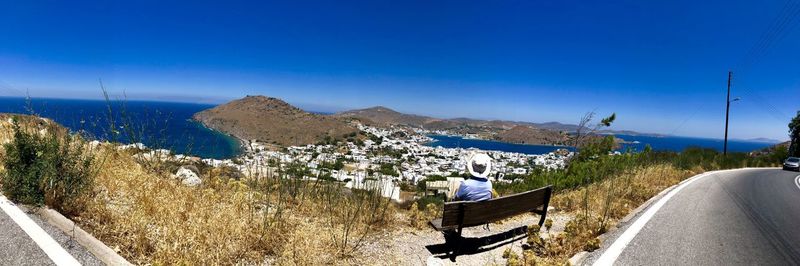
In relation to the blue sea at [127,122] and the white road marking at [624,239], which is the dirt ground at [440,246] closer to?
the white road marking at [624,239]

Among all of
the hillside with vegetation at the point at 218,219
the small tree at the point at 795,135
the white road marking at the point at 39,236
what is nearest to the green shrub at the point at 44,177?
the hillside with vegetation at the point at 218,219

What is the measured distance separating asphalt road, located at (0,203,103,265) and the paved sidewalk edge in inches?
1.5

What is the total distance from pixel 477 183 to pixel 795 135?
40.3 metres

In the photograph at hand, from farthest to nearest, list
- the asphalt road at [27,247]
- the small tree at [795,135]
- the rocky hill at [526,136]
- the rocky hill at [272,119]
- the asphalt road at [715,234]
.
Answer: the rocky hill at [526,136] < the rocky hill at [272,119] < the small tree at [795,135] < the asphalt road at [715,234] < the asphalt road at [27,247]

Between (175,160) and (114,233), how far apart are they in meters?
2.84

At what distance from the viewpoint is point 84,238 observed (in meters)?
3.25

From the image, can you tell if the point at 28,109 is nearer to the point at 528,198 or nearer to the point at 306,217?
the point at 306,217

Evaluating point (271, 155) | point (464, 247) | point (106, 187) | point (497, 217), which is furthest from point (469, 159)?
point (106, 187)

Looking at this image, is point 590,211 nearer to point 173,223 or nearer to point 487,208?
point 487,208

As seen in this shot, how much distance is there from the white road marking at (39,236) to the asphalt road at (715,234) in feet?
16.1

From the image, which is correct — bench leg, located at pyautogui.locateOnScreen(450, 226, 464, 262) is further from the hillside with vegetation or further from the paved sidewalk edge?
→ the paved sidewalk edge

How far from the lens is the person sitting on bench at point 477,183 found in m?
4.70

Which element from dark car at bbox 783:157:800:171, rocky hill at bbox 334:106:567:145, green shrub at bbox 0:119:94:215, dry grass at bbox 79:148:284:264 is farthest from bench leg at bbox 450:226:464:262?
rocky hill at bbox 334:106:567:145

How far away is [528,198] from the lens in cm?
508
